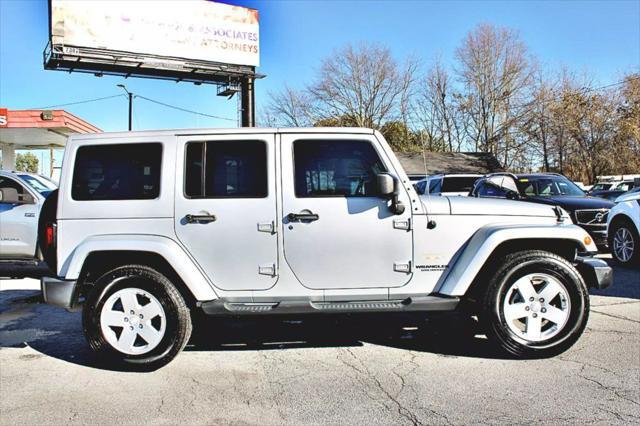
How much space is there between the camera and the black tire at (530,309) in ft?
14.1

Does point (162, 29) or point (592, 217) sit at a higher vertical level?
point (162, 29)

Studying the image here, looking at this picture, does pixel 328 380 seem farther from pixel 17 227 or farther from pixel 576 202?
pixel 576 202

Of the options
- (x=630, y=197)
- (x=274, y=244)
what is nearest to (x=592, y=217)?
(x=630, y=197)

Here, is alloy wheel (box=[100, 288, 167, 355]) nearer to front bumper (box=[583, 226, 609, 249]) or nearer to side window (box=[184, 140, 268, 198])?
side window (box=[184, 140, 268, 198])

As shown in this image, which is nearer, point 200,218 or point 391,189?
point 391,189

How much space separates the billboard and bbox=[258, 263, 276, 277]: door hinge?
30.6 m

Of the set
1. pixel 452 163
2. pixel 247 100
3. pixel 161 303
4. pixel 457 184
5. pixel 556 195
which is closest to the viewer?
pixel 161 303

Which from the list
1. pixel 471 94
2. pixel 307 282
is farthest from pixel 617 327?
pixel 471 94

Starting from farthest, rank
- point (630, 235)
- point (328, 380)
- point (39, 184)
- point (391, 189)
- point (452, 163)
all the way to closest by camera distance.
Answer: point (452, 163), point (39, 184), point (630, 235), point (391, 189), point (328, 380)

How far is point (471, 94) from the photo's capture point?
1785 inches

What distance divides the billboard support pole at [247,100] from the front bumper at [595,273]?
102 feet

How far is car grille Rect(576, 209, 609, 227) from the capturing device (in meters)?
9.97

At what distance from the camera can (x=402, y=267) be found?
4383 mm

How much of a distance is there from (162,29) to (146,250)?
107ft
